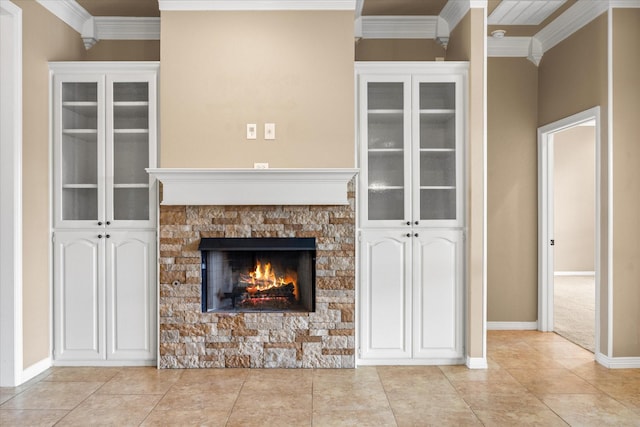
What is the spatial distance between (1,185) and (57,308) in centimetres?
103

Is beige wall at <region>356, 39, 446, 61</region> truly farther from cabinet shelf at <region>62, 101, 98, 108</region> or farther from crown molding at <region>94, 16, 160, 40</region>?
cabinet shelf at <region>62, 101, 98, 108</region>

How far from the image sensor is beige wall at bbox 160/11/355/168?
368 cm

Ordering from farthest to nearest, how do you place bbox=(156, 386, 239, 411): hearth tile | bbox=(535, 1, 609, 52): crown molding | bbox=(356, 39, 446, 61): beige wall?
bbox=(356, 39, 446, 61): beige wall < bbox=(535, 1, 609, 52): crown molding < bbox=(156, 386, 239, 411): hearth tile

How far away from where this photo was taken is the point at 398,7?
13.6ft

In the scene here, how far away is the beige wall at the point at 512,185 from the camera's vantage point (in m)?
4.88

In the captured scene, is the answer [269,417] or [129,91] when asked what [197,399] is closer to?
[269,417]

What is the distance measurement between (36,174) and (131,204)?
69cm

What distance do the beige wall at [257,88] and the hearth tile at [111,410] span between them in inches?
65.7

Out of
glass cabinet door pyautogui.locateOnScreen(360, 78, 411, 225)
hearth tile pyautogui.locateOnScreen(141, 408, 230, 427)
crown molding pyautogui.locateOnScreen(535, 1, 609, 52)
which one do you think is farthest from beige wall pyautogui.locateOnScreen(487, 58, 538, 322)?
hearth tile pyautogui.locateOnScreen(141, 408, 230, 427)

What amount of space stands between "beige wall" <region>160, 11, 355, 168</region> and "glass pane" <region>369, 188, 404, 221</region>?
34 cm

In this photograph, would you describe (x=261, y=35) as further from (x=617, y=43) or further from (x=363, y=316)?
(x=617, y=43)

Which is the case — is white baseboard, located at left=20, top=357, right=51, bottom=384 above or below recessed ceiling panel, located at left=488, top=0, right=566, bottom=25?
below

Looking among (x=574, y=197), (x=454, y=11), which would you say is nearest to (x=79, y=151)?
(x=454, y=11)

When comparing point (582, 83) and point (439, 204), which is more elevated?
point (582, 83)
